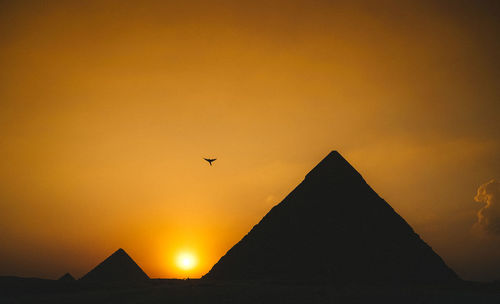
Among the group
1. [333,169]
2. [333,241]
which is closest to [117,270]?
[333,169]

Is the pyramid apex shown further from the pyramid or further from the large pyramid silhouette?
the pyramid

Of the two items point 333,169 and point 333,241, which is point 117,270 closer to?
point 333,169

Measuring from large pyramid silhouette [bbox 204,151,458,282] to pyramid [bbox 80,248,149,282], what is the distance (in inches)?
847

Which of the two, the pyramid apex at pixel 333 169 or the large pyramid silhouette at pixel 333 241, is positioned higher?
the pyramid apex at pixel 333 169

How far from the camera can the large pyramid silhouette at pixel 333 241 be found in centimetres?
1452

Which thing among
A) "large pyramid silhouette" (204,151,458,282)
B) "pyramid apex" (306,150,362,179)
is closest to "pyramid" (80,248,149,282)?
"large pyramid silhouette" (204,151,458,282)

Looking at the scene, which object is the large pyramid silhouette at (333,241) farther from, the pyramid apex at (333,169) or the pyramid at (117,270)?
the pyramid at (117,270)

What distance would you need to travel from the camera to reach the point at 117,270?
34656 mm

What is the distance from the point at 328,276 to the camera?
1400cm

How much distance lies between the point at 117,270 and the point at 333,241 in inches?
1021

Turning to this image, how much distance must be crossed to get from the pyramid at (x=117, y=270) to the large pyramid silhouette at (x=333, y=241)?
21513mm

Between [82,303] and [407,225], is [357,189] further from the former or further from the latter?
[82,303]

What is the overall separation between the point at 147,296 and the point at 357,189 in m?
10.3

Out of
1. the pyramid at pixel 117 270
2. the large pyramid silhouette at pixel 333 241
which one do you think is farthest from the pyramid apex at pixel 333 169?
the pyramid at pixel 117 270
